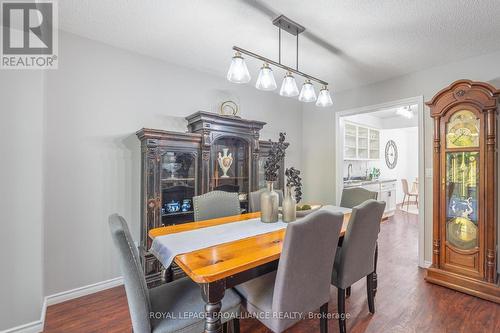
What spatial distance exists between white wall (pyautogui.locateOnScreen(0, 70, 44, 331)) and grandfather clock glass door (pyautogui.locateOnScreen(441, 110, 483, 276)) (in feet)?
12.5

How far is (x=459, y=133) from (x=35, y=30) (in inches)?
160

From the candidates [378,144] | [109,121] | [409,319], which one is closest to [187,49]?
[109,121]

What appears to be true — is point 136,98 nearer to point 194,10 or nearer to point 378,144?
point 194,10

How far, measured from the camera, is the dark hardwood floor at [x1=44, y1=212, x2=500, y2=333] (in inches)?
73.5

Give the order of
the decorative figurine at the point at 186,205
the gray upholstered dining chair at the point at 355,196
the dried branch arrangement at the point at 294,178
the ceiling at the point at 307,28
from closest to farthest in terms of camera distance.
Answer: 1. the ceiling at the point at 307,28
2. the dried branch arrangement at the point at 294,178
3. the gray upholstered dining chair at the point at 355,196
4. the decorative figurine at the point at 186,205

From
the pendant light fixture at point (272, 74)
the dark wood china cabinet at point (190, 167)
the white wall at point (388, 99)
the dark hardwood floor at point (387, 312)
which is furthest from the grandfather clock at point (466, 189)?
the dark wood china cabinet at point (190, 167)

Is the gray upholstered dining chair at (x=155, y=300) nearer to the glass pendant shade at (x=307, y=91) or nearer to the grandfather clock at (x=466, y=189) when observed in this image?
the glass pendant shade at (x=307, y=91)

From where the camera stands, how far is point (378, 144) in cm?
650

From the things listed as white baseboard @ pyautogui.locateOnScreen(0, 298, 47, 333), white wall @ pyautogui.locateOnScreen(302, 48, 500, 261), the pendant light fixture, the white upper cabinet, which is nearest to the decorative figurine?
white baseboard @ pyautogui.locateOnScreen(0, 298, 47, 333)

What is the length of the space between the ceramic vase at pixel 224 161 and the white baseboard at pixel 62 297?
1.66 m

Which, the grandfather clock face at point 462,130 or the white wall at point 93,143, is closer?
the white wall at point 93,143

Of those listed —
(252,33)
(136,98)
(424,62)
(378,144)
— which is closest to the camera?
(252,33)

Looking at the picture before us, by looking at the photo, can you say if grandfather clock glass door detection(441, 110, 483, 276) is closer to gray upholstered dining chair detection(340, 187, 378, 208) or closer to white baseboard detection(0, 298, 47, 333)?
gray upholstered dining chair detection(340, 187, 378, 208)

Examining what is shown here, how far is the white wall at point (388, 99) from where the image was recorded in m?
2.71
